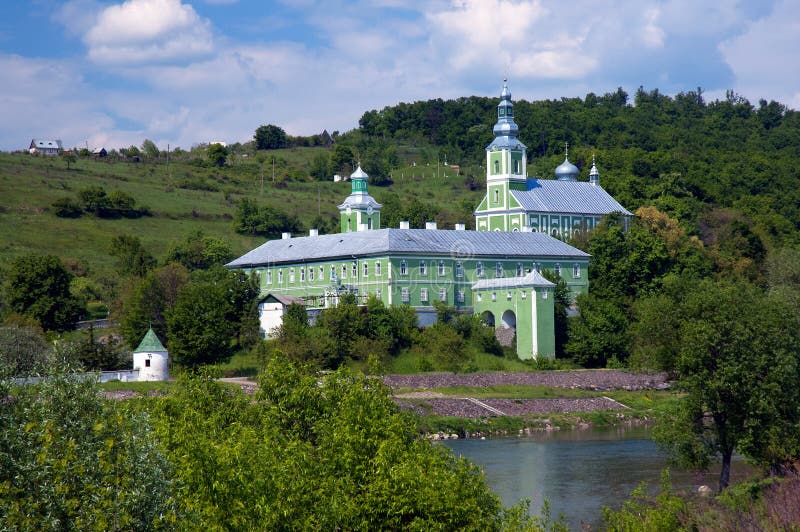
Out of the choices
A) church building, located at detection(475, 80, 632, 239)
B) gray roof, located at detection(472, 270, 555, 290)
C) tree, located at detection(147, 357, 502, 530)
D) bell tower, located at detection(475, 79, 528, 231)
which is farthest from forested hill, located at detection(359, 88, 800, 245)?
tree, located at detection(147, 357, 502, 530)

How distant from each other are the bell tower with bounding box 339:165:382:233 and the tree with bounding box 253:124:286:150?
71553 mm

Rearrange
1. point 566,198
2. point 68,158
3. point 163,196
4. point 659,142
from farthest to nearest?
point 659,142, point 68,158, point 163,196, point 566,198

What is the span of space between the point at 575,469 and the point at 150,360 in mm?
25954

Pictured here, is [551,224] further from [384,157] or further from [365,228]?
[384,157]

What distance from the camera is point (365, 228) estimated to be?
85.1 metres

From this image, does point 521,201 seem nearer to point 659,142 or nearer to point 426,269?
point 426,269

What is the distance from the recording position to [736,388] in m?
33.8

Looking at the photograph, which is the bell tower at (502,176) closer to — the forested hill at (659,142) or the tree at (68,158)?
the forested hill at (659,142)

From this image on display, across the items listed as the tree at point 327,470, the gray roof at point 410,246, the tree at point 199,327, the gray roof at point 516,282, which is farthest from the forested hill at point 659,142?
the tree at point 327,470

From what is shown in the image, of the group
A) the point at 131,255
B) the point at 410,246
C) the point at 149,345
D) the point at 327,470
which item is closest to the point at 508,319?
the point at 410,246

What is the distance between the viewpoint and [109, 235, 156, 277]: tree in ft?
276

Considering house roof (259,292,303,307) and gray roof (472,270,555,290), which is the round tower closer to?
house roof (259,292,303,307)

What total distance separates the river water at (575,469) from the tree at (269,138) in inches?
4185

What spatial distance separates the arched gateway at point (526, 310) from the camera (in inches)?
2766
